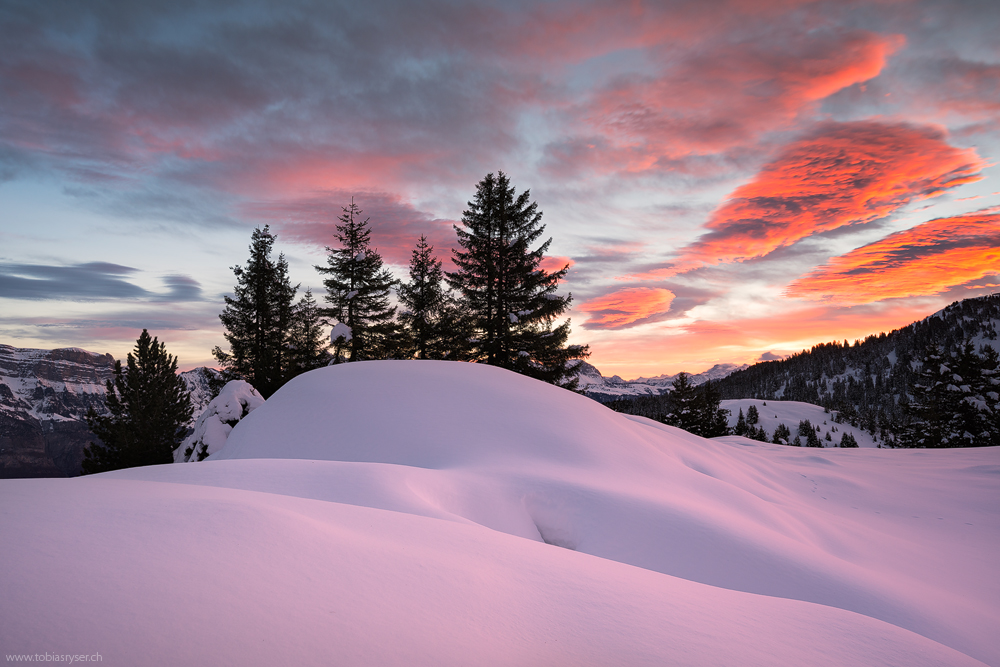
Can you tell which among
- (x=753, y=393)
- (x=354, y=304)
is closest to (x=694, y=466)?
(x=354, y=304)

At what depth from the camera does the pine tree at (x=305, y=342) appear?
26641 mm

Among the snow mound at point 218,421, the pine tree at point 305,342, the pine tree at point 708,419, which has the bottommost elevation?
the pine tree at point 708,419

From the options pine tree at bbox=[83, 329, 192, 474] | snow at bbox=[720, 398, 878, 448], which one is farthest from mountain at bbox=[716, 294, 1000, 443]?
pine tree at bbox=[83, 329, 192, 474]

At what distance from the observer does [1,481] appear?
333 cm

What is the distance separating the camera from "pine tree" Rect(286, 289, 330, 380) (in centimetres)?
2664

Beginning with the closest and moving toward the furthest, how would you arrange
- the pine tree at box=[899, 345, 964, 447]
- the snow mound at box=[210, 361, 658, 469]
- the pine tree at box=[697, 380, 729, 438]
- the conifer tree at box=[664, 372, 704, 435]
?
the snow mound at box=[210, 361, 658, 469]
the pine tree at box=[899, 345, 964, 447]
the conifer tree at box=[664, 372, 704, 435]
the pine tree at box=[697, 380, 729, 438]

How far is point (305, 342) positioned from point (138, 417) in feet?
30.9

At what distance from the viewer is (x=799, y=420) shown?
8738cm

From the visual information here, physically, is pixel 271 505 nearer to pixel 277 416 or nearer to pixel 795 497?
pixel 277 416

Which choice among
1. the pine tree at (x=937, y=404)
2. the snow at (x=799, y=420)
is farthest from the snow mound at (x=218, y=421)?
the snow at (x=799, y=420)

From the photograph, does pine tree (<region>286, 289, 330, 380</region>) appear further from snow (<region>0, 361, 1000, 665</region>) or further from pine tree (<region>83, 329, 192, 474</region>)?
snow (<region>0, 361, 1000, 665</region>)

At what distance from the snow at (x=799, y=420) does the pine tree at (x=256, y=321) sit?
7279 cm

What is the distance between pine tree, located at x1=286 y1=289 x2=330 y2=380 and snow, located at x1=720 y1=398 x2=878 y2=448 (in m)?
70.5

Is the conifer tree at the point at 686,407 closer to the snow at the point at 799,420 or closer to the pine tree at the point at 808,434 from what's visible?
the pine tree at the point at 808,434
